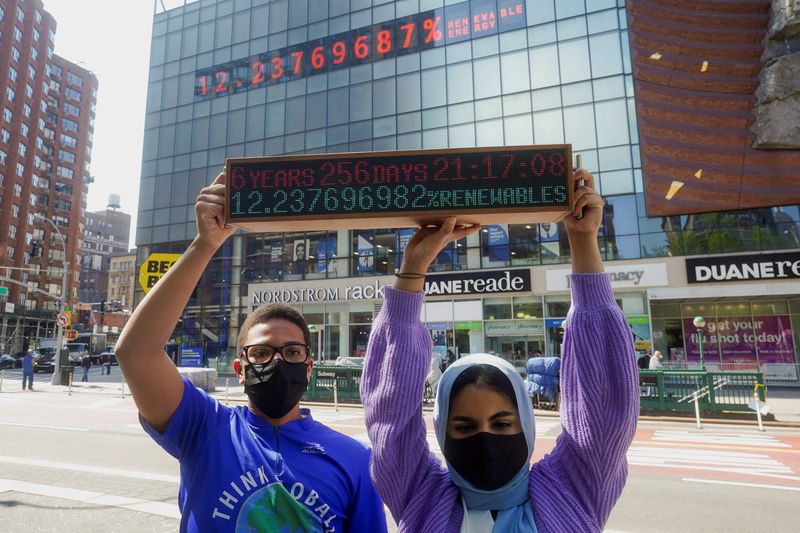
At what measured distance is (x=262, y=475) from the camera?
1907mm

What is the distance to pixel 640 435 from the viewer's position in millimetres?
11688

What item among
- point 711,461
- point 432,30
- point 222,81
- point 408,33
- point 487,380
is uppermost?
point 408,33

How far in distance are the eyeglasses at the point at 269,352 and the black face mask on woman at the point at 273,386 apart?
2 centimetres

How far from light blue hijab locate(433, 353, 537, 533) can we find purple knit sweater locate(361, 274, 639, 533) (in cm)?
3

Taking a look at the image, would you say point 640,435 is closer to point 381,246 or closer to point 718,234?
point 718,234

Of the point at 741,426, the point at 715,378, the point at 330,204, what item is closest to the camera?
the point at 330,204

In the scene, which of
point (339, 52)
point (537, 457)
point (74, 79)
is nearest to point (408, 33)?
point (339, 52)

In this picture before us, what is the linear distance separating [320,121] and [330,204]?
3147cm

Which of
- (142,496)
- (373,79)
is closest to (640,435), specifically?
(142,496)

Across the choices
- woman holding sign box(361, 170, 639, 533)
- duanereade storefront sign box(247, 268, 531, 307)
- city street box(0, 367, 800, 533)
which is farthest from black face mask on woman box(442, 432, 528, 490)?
duanereade storefront sign box(247, 268, 531, 307)

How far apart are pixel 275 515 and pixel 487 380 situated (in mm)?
974

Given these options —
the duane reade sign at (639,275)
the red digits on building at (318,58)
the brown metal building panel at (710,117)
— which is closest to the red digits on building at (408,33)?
the red digits on building at (318,58)

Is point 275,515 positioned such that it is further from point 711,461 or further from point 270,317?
point 711,461

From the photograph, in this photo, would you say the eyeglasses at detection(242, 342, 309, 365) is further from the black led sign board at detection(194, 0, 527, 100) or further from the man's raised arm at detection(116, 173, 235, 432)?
the black led sign board at detection(194, 0, 527, 100)
